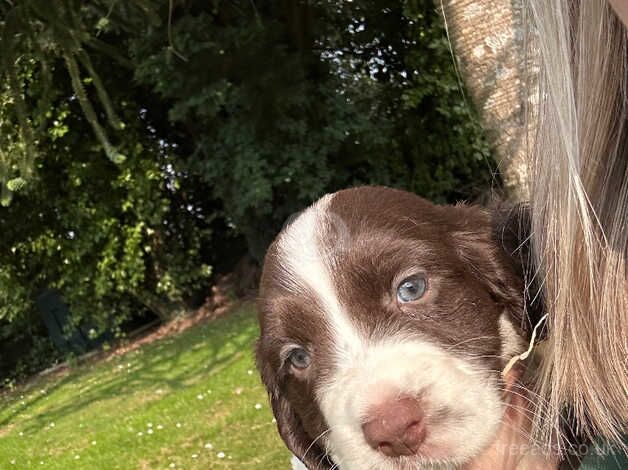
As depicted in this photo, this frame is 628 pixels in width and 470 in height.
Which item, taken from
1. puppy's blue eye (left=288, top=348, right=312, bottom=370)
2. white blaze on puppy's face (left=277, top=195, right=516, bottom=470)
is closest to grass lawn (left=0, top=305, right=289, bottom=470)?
puppy's blue eye (left=288, top=348, right=312, bottom=370)

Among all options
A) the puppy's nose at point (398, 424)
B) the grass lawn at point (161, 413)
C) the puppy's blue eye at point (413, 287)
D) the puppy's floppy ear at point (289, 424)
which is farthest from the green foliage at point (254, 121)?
the puppy's nose at point (398, 424)

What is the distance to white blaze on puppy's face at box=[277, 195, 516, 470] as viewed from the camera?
51.5 inches

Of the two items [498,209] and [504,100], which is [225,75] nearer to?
[504,100]

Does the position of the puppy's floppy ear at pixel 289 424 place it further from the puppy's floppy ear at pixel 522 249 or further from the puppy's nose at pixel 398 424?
the puppy's floppy ear at pixel 522 249

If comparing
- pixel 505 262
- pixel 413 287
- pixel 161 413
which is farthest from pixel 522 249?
pixel 161 413

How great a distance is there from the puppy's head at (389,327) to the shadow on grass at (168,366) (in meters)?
5.95

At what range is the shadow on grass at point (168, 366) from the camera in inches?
309

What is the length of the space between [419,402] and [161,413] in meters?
5.60

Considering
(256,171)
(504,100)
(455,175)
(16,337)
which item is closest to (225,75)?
(256,171)

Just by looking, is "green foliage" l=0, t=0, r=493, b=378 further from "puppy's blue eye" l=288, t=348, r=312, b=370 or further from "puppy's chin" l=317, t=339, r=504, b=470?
"puppy's chin" l=317, t=339, r=504, b=470

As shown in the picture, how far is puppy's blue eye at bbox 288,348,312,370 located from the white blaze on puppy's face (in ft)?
0.17

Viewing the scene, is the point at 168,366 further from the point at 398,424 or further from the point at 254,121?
the point at 398,424

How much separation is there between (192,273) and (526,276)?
436 inches

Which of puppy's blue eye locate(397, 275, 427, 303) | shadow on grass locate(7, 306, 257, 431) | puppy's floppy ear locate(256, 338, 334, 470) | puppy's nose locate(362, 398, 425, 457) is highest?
puppy's blue eye locate(397, 275, 427, 303)
